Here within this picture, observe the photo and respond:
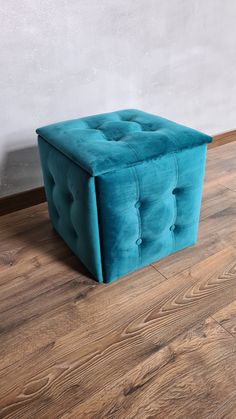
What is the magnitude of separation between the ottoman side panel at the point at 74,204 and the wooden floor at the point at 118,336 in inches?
3.6

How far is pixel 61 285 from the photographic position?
1.15 metres

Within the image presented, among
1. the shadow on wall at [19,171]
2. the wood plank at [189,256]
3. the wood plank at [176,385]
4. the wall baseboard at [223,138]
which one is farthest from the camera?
the wall baseboard at [223,138]

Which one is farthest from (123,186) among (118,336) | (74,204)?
(118,336)

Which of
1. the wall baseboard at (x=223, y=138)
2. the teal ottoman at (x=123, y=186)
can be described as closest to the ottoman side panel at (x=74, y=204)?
the teal ottoman at (x=123, y=186)

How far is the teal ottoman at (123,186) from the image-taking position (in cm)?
97

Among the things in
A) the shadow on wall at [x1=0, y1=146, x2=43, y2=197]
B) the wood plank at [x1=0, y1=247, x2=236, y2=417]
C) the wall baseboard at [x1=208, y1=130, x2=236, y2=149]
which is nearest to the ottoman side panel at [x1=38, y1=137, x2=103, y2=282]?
the wood plank at [x1=0, y1=247, x2=236, y2=417]

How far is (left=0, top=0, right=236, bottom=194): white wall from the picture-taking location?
1.34 meters

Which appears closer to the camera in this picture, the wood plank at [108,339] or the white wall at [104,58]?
the wood plank at [108,339]

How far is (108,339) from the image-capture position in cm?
96

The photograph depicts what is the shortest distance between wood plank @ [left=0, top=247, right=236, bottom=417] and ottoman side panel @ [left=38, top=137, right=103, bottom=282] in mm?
154

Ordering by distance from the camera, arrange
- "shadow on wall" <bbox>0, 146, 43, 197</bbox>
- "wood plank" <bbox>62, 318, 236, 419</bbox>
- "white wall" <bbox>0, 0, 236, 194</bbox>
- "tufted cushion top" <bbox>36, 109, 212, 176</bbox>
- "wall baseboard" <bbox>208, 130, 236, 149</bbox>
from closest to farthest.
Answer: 1. "wood plank" <bbox>62, 318, 236, 419</bbox>
2. "tufted cushion top" <bbox>36, 109, 212, 176</bbox>
3. "white wall" <bbox>0, 0, 236, 194</bbox>
4. "shadow on wall" <bbox>0, 146, 43, 197</bbox>
5. "wall baseboard" <bbox>208, 130, 236, 149</bbox>

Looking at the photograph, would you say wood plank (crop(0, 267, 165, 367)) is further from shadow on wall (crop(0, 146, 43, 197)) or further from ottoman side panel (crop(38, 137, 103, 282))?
shadow on wall (crop(0, 146, 43, 197))

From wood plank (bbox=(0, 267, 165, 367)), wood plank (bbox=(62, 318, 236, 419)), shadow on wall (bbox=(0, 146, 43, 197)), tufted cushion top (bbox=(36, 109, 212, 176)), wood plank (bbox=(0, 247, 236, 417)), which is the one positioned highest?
tufted cushion top (bbox=(36, 109, 212, 176))

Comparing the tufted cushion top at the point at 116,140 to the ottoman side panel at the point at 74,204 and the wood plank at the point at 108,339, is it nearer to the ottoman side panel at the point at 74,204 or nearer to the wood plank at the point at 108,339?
the ottoman side panel at the point at 74,204
